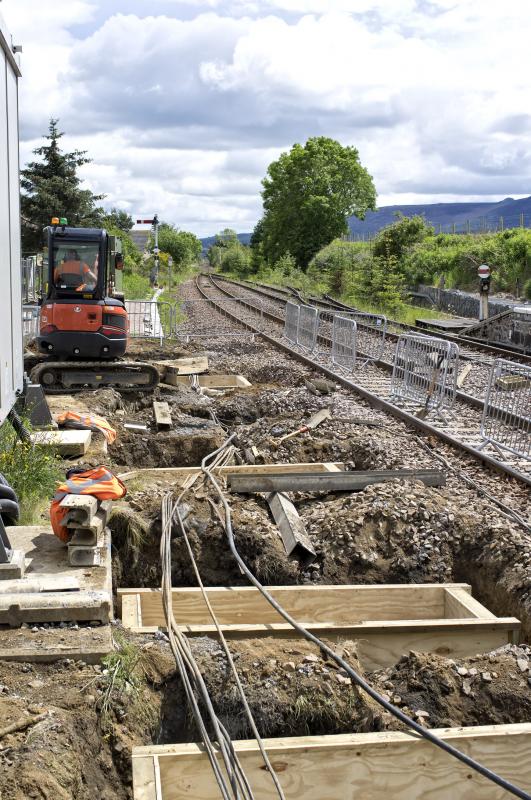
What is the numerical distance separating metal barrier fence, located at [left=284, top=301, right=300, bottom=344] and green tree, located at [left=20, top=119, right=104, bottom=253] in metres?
25.3

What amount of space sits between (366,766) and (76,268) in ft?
39.7

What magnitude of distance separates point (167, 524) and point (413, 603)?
89.6 inches

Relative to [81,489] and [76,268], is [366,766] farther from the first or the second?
[76,268]

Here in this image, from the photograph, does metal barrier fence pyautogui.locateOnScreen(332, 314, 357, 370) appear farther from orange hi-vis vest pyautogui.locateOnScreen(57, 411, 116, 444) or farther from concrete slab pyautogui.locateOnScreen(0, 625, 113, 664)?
concrete slab pyautogui.locateOnScreen(0, 625, 113, 664)

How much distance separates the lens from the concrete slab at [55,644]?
492cm

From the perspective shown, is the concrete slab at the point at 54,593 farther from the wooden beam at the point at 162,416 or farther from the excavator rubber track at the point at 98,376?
the excavator rubber track at the point at 98,376

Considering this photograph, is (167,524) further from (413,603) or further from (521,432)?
(521,432)

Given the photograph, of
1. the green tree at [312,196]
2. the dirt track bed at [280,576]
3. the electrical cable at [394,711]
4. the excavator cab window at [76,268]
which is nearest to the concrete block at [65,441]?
the dirt track bed at [280,576]

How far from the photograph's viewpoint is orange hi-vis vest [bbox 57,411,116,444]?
36.5 ft

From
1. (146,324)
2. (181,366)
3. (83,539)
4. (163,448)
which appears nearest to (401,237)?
(146,324)

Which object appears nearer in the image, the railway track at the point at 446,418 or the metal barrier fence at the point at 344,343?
the railway track at the point at 446,418

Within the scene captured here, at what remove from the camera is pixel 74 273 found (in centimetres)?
1520

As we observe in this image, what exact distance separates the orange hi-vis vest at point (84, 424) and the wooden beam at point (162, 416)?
4.04 feet

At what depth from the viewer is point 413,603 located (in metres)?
6.86
